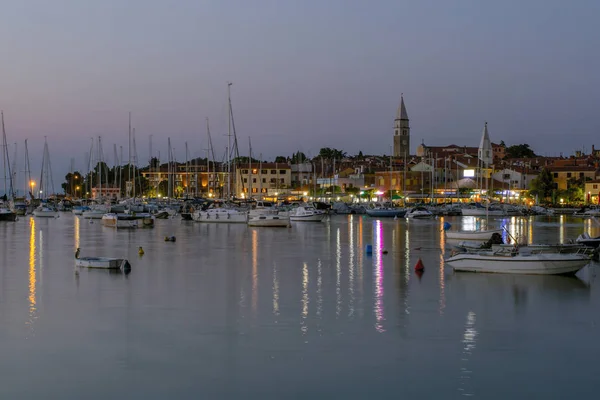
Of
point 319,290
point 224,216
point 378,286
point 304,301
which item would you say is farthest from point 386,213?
point 304,301

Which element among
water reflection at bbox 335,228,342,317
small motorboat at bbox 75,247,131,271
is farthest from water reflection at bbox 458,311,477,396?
small motorboat at bbox 75,247,131,271

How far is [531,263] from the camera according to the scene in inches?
1049

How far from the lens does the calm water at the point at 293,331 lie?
14305 mm

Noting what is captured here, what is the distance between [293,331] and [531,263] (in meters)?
11.7

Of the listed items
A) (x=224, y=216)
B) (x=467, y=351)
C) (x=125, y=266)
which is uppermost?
(x=224, y=216)

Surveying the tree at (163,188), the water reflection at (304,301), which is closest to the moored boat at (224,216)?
the water reflection at (304,301)

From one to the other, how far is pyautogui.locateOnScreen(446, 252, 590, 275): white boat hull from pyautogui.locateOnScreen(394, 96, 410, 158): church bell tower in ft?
508

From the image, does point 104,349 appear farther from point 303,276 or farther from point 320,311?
point 303,276

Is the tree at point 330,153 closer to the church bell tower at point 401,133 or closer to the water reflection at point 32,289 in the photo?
the church bell tower at point 401,133

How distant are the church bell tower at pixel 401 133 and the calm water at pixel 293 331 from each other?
490 ft

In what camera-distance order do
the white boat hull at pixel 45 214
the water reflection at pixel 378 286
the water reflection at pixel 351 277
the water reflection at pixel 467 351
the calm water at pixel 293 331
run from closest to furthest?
the water reflection at pixel 467 351
the calm water at pixel 293 331
the water reflection at pixel 378 286
the water reflection at pixel 351 277
the white boat hull at pixel 45 214

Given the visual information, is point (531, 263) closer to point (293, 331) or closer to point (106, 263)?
point (293, 331)

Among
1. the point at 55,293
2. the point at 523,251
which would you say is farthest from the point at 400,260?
the point at 55,293

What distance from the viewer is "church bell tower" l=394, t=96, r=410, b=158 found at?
7126 inches
